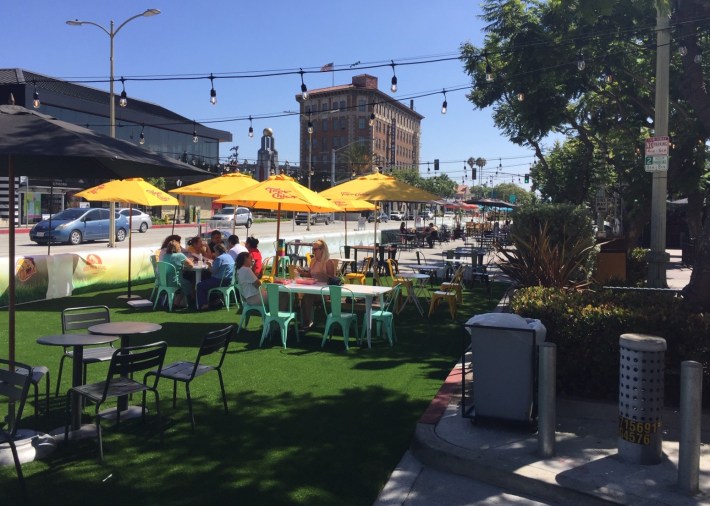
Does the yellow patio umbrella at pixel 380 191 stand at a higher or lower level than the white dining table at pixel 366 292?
higher

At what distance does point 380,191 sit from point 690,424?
377 inches

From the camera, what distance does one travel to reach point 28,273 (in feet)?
39.1

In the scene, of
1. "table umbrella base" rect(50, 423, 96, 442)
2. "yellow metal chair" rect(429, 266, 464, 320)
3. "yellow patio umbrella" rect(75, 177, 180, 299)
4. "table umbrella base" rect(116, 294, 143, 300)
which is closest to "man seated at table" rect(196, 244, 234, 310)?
"yellow patio umbrella" rect(75, 177, 180, 299)

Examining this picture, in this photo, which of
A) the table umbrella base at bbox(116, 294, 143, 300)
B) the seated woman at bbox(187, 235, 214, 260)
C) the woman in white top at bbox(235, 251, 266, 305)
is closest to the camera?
the woman in white top at bbox(235, 251, 266, 305)

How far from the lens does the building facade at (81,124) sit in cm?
4250

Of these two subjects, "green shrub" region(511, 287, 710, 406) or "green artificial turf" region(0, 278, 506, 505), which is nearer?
"green artificial turf" region(0, 278, 506, 505)

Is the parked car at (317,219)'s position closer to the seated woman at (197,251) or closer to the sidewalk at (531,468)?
the seated woman at (197,251)

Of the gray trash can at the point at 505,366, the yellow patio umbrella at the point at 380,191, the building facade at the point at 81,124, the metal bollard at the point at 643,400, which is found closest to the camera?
the metal bollard at the point at 643,400

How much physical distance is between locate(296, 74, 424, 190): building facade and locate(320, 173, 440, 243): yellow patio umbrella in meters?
70.3

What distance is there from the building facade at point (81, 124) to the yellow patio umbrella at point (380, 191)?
16798mm

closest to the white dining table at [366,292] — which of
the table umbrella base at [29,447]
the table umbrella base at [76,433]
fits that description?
the table umbrella base at [76,433]

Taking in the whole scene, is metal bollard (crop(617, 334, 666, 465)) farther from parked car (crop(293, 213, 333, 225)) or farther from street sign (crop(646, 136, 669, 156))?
parked car (crop(293, 213, 333, 225))

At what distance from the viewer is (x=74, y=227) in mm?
28750

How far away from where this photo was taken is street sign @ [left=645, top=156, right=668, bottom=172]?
9258 millimetres
